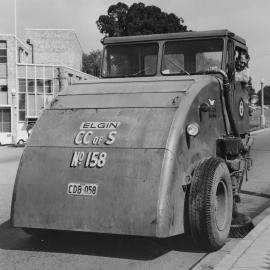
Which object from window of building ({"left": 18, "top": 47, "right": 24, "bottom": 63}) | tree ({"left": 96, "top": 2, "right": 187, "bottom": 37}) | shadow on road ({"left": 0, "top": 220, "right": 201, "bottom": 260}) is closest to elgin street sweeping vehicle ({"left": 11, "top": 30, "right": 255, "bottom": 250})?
shadow on road ({"left": 0, "top": 220, "right": 201, "bottom": 260})

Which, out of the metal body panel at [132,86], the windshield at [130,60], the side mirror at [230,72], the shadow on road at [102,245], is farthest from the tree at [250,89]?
the shadow on road at [102,245]

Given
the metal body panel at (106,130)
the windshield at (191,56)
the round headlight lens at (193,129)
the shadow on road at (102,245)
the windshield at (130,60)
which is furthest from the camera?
the windshield at (130,60)

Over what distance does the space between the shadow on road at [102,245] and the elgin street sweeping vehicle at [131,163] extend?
56 cm

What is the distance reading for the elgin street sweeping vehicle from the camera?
5703 millimetres

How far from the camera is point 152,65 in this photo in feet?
26.1

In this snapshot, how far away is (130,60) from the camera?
8188 millimetres

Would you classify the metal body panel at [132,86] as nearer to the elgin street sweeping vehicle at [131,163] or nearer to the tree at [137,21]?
the elgin street sweeping vehicle at [131,163]

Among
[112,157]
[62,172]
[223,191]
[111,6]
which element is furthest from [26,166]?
[111,6]

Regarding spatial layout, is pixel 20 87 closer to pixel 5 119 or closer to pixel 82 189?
pixel 5 119

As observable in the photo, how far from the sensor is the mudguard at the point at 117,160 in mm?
5676

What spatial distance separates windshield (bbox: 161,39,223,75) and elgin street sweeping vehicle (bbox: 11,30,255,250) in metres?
0.65

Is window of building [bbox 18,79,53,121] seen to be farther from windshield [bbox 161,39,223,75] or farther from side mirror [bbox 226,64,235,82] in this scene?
side mirror [bbox 226,64,235,82]

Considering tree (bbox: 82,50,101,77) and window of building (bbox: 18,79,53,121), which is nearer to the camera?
window of building (bbox: 18,79,53,121)

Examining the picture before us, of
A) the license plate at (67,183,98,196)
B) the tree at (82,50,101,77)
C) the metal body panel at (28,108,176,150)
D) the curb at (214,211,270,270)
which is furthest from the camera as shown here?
the tree at (82,50,101,77)
